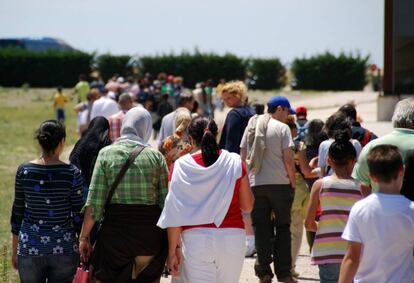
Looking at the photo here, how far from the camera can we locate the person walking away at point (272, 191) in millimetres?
9492

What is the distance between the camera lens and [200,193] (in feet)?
22.6

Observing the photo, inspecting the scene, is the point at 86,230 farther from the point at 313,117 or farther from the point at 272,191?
the point at 313,117

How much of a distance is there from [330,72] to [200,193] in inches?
2050

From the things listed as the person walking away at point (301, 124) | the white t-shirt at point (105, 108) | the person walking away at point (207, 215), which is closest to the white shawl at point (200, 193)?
the person walking away at point (207, 215)

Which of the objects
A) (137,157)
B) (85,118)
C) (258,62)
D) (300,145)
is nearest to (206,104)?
(85,118)

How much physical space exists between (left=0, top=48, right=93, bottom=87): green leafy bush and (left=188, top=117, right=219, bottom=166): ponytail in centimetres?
5888

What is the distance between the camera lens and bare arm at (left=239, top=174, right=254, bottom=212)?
6.95 m

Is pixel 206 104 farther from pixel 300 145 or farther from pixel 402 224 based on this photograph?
pixel 402 224

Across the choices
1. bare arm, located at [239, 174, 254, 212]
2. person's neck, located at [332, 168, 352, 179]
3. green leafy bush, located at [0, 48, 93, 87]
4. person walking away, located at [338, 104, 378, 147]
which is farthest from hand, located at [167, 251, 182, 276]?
green leafy bush, located at [0, 48, 93, 87]

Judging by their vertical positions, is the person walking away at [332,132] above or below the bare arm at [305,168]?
above

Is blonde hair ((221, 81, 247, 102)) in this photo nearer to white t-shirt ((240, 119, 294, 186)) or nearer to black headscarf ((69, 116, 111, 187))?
white t-shirt ((240, 119, 294, 186))

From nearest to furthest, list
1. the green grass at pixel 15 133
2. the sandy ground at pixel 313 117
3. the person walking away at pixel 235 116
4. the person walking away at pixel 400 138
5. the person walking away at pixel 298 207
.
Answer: the person walking away at pixel 400 138 → the sandy ground at pixel 313 117 → the person walking away at pixel 298 207 → the person walking away at pixel 235 116 → the green grass at pixel 15 133

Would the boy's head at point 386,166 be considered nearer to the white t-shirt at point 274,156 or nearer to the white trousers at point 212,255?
the white trousers at point 212,255

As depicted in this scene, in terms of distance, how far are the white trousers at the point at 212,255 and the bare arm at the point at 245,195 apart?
21cm
